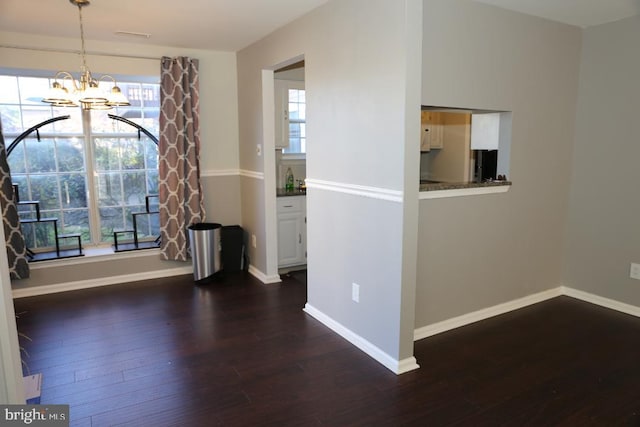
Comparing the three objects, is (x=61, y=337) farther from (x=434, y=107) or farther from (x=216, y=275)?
(x=434, y=107)

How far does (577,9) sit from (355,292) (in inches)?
102

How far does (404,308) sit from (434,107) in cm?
134

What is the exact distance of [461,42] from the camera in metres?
2.88

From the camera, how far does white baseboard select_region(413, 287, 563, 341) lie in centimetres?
312

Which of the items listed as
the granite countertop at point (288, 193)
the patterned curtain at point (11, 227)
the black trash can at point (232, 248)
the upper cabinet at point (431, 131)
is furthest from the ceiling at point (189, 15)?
the black trash can at point (232, 248)

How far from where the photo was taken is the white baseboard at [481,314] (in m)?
3.12

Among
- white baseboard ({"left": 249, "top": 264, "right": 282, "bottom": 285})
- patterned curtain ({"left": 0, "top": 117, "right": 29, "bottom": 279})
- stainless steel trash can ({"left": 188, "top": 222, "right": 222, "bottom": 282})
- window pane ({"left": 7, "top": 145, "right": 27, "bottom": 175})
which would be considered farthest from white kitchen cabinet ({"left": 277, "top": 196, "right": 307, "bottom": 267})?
window pane ({"left": 7, "top": 145, "right": 27, "bottom": 175})

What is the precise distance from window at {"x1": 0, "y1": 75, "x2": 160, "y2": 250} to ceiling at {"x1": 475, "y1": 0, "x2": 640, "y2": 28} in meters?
3.56

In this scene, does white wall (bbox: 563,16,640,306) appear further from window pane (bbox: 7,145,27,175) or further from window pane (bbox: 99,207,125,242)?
window pane (bbox: 7,145,27,175)

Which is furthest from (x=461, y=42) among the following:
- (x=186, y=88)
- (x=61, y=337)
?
(x=61, y=337)

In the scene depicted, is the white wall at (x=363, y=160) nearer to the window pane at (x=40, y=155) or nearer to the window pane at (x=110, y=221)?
the window pane at (x=110, y=221)

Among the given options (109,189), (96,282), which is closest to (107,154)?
(109,189)

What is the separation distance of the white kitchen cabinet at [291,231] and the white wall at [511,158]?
6.22 feet

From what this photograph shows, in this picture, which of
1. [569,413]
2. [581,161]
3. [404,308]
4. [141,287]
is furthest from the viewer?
[141,287]
